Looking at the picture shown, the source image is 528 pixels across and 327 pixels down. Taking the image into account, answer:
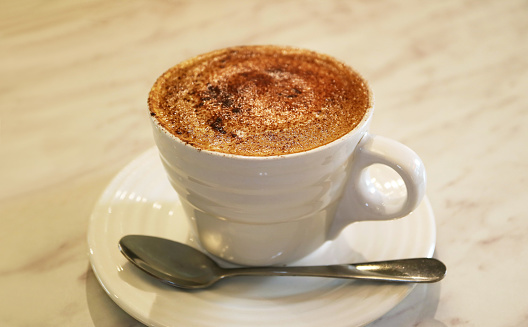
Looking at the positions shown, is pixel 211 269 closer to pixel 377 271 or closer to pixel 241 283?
pixel 241 283

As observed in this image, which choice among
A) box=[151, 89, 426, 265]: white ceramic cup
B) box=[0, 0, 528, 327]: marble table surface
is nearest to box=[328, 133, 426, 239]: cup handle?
box=[151, 89, 426, 265]: white ceramic cup

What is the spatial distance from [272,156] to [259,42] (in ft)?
3.21

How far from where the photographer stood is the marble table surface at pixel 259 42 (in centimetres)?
74

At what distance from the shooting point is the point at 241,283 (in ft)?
2.34

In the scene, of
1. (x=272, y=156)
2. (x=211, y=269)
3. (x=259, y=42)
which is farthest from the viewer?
(x=259, y=42)

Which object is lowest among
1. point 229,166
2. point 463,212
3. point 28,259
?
point 463,212

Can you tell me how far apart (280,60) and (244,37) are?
73 cm

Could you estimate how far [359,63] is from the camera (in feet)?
4.71

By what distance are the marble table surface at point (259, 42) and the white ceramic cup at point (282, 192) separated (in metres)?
0.16

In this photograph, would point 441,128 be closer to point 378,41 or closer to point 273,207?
point 378,41

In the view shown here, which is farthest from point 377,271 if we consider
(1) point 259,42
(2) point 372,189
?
(1) point 259,42

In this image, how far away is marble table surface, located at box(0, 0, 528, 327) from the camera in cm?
74

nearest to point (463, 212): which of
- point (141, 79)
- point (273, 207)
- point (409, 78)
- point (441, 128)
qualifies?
point (441, 128)

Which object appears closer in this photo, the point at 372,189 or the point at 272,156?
the point at 272,156
